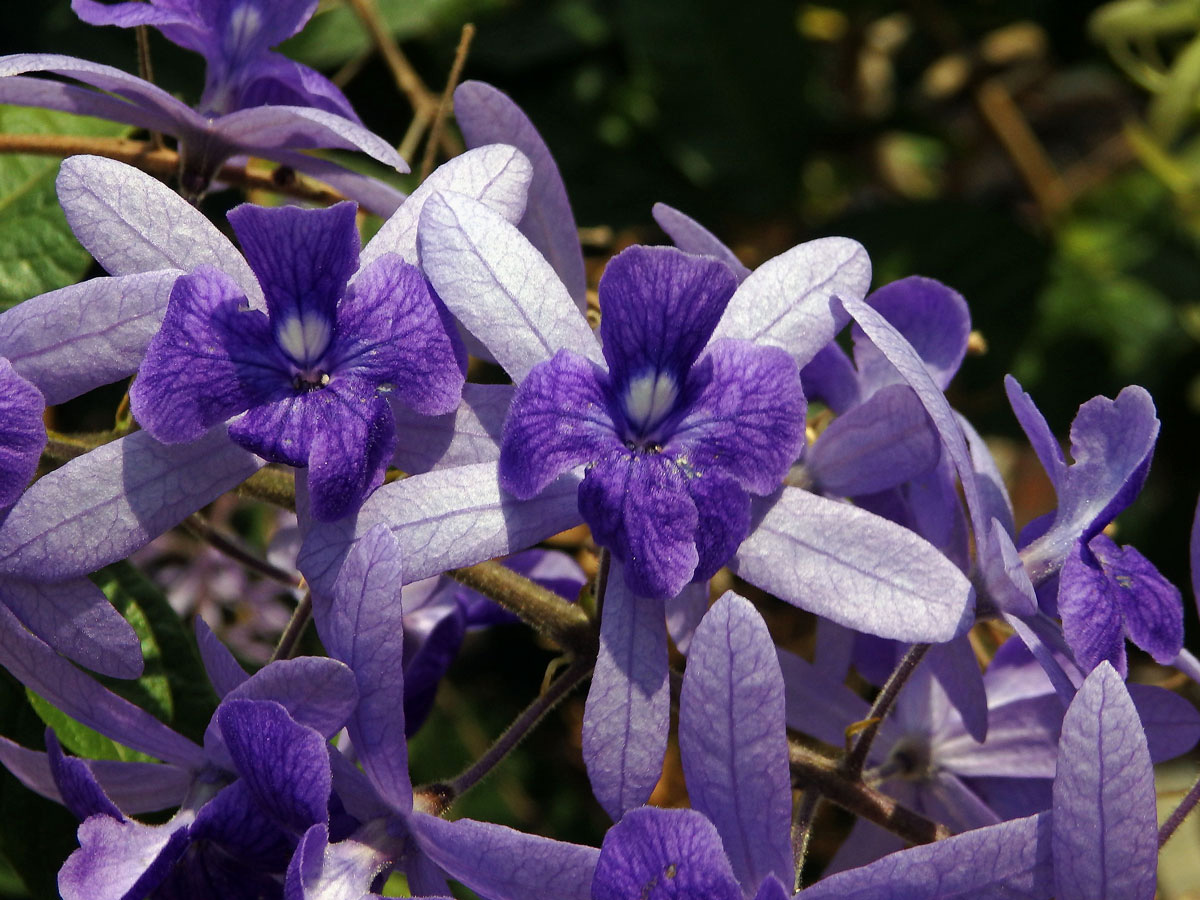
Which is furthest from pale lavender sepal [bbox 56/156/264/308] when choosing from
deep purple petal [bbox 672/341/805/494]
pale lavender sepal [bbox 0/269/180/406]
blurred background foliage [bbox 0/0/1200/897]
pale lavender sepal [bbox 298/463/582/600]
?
blurred background foliage [bbox 0/0/1200/897]

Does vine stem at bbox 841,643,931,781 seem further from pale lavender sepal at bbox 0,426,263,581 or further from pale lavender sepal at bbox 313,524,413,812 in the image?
pale lavender sepal at bbox 0,426,263,581

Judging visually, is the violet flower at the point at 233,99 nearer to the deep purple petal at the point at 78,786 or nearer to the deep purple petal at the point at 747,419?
the deep purple petal at the point at 747,419

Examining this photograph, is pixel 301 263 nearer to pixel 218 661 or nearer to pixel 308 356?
pixel 308 356

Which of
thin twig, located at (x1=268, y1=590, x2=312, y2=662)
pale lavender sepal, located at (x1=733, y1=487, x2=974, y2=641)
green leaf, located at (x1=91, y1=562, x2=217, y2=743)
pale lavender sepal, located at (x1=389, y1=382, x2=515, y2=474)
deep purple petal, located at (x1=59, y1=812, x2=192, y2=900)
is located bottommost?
green leaf, located at (x1=91, y1=562, x2=217, y2=743)

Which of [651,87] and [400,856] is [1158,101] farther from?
[400,856]

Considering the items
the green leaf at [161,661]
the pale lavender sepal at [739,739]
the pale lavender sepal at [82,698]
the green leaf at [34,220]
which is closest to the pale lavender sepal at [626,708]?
the pale lavender sepal at [739,739]

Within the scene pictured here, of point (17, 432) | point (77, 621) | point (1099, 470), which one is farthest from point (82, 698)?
point (1099, 470)
